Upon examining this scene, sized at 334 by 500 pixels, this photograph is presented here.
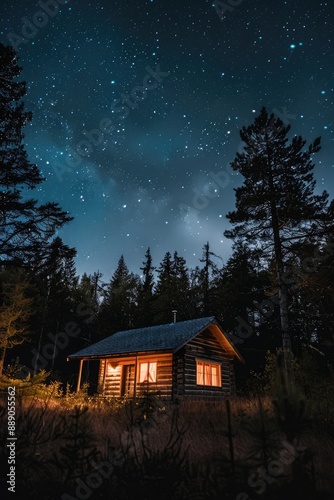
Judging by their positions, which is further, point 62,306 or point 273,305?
point 62,306

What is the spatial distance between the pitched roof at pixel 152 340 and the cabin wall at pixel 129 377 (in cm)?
96

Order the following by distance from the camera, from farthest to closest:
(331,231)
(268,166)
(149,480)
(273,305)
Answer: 1. (273,305)
2. (268,166)
3. (331,231)
4. (149,480)

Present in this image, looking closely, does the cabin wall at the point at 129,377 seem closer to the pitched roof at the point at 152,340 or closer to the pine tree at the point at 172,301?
the pitched roof at the point at 152,340

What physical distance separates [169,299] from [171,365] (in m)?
15.9

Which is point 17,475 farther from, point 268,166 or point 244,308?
point 244,308

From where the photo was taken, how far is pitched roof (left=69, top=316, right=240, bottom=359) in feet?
56.9

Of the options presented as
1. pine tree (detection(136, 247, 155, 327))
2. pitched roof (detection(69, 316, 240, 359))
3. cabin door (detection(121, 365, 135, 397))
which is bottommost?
cabin door (detection(121, 365, 135, 397))

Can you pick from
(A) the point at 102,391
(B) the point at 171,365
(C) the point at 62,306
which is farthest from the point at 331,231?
(C) the point at 62,306

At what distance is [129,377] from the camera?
2038 centimetres

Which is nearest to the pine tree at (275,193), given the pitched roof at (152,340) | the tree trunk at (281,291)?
the tree trunk at (281,291)

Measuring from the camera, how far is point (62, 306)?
36312 millimetres

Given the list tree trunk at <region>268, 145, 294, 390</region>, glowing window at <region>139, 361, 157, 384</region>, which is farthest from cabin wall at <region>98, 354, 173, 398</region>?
tree trunk at <region>268, 145, 294, 390</region>

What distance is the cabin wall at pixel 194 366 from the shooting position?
58.1 feet

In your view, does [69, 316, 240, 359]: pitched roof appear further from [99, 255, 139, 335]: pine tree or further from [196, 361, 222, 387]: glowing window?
[99, 255, 139, 335]: pine tree
